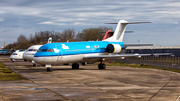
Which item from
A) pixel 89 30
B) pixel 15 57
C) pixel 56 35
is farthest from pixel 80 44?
pixel 56 35

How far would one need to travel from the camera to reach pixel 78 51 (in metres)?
30.3

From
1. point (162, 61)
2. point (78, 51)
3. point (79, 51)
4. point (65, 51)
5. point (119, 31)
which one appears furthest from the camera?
point (119, 31)

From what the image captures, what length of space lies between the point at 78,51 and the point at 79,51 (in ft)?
0.55

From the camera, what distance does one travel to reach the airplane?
27.0m

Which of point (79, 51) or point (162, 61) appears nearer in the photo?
point (79, 51)

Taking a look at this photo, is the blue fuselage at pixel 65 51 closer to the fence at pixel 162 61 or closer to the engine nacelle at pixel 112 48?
the engine nacelle at pixel 112 48

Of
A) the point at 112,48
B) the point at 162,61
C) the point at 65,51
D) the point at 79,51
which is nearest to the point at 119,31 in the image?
the point at 112,48

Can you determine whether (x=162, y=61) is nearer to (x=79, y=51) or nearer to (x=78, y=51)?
(x=79, y=51)

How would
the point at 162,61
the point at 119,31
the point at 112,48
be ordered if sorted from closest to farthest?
1. the point at 112,48
2. the point at 162,61
3. the point at 119,31

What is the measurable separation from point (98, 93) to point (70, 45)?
17.0 m

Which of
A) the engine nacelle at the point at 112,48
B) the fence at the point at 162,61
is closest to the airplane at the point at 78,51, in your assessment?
the engine nacelle at the point at 112,48

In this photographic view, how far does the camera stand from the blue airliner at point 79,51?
2703 centimetres

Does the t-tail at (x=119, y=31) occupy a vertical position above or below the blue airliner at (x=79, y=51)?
above

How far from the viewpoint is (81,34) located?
10800 centimetres
